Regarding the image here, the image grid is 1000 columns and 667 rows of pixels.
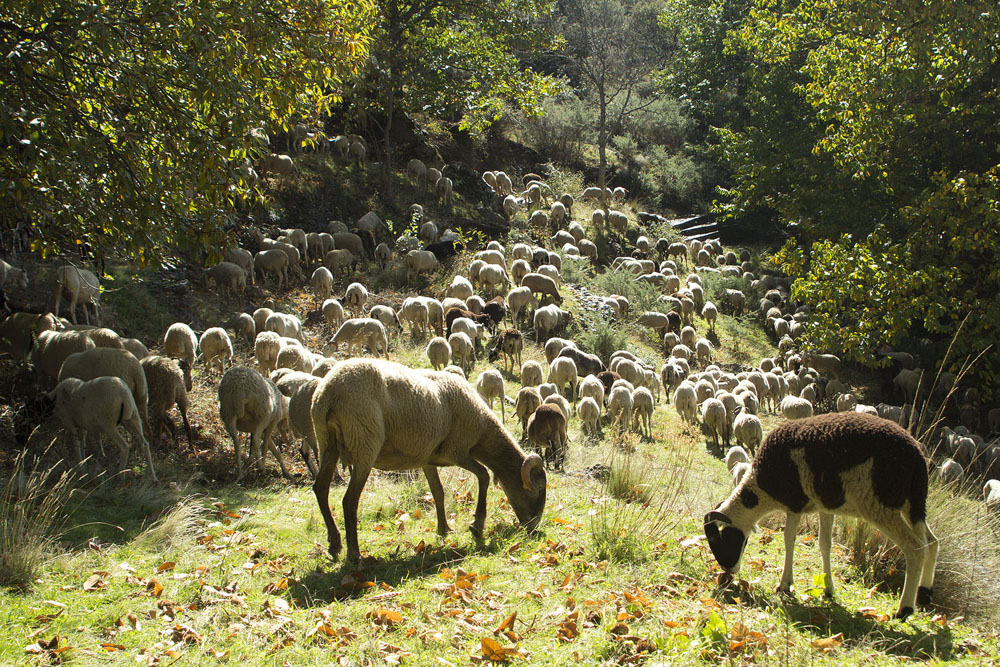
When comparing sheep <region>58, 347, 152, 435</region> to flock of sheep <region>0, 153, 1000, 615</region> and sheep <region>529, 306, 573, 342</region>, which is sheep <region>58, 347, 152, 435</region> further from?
sheep <region>529, 306, 573, 342</region>

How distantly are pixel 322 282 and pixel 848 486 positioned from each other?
563 inches

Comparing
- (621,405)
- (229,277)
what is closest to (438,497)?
(621,405)

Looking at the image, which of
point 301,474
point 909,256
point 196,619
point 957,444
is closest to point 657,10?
point 909,256

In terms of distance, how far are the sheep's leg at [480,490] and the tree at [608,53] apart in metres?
29.3

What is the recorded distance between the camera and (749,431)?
42.0 feet

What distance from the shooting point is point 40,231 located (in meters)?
8.38

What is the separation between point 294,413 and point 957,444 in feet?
40.1

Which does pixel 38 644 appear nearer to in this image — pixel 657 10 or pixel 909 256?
pixel 909 256

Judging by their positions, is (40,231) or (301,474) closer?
(40,231)

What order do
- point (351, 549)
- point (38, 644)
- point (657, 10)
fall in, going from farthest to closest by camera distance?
point (657, 10) → point (351, 549) → point (38, 644)

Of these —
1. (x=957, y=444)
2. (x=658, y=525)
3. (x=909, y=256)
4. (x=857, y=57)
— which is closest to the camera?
(x=658, y=525)

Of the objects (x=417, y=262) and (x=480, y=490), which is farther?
(x=417, y=262)

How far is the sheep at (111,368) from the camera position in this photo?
860cm

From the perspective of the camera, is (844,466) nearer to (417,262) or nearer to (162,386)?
(162,386)
